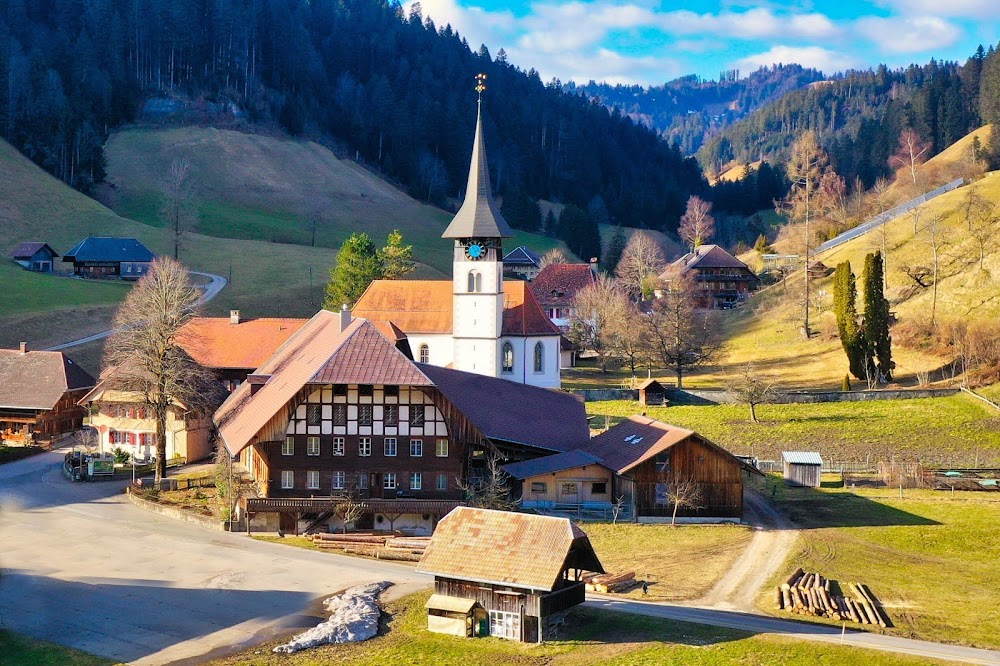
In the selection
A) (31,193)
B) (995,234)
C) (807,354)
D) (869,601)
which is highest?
(31,193)

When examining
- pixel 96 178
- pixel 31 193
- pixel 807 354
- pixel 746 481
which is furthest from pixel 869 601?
pixel 96 178

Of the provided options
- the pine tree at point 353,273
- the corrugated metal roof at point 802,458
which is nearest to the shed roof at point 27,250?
the pine tree at point 353,273

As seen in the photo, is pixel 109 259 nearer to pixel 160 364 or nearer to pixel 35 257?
pixel 35 257

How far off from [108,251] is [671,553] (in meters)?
78.9

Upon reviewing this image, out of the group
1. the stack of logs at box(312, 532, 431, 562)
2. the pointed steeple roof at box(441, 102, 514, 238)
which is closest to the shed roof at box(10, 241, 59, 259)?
the pointed steeple roof at box(441, 102, 514, 238)

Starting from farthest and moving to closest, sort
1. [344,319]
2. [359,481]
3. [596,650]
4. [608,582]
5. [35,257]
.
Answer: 1. [35,257]
2. [344,319]
3. [359,481]
4. [608,582]
5. [596,650]

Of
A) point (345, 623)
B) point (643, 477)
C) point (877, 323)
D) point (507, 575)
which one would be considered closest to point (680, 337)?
point (877, 323)

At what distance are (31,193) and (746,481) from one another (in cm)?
9215

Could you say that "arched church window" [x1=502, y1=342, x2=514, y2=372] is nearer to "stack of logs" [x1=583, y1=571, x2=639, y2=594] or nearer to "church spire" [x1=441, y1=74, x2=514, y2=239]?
"church spire" [x1=441, y1=74, x2=514, y2=239]

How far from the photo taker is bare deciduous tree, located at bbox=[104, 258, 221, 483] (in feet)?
189

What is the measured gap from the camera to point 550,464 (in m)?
50.8

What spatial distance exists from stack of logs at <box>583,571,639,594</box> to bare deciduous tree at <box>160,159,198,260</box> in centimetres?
8405

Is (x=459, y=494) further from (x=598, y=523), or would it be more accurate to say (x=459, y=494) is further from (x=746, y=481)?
(x=746, y=481)

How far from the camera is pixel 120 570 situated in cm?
4066
